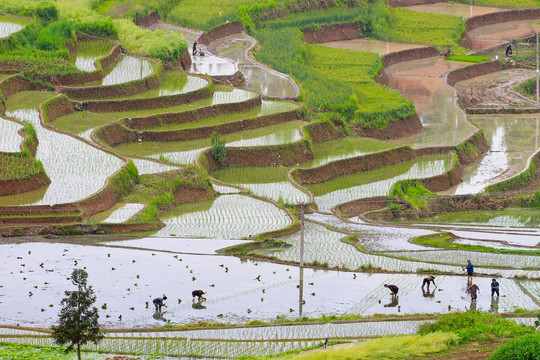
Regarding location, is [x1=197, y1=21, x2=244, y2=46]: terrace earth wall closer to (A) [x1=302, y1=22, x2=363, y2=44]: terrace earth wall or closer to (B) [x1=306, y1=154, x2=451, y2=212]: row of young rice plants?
(A) [x1=302, y1=22, x2=363, y2=44]: terrace earth wall

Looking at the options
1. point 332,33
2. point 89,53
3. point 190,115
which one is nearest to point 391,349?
point 190,115

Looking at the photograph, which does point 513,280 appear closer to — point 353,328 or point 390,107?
point 353,328

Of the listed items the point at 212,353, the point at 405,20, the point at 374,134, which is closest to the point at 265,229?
the point at 212,353

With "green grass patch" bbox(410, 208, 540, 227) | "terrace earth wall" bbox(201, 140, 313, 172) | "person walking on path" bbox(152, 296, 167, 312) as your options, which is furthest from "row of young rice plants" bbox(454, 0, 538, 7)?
"person walking on path" bbox(152, 296, 167, 312)

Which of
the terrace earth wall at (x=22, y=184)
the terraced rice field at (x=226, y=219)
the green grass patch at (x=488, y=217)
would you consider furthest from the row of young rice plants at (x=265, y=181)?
the terrace earth wall at (x=22, y=184)

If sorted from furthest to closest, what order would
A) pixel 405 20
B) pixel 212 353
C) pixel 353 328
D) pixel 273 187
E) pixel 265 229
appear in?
pixel 405 20
pixel 273 187
pixel 265 229
pixel 353 328
pixel 212 353

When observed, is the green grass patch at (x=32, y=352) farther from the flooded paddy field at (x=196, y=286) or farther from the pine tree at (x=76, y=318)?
the flooded paddy field at (x=196, y=286)
